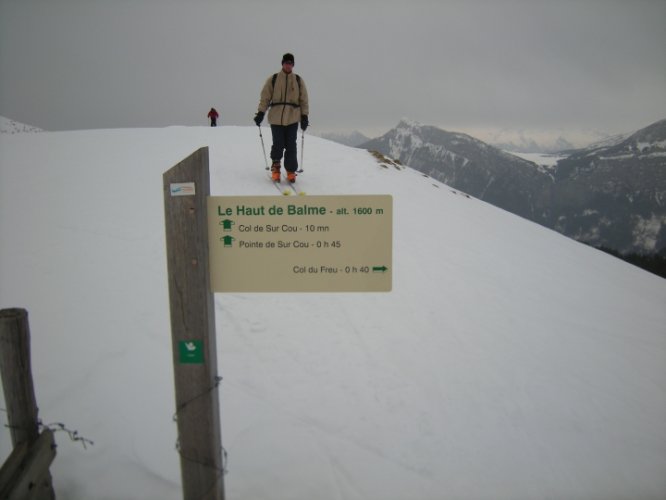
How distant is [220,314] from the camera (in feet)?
16.1

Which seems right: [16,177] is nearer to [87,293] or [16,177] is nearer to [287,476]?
[87,293]

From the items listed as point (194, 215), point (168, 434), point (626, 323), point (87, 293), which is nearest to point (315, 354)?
point (168, 434)

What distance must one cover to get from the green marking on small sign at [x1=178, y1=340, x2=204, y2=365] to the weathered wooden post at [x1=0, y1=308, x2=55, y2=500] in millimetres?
972

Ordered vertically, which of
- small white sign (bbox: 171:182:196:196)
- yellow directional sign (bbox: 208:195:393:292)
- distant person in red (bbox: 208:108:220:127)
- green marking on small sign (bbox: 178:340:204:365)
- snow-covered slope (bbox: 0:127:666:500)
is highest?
distant person in red (bbox: 208:108:220:127)

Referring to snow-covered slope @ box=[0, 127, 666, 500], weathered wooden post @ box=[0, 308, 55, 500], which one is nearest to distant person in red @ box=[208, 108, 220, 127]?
snow-covered slope @ box=[0, 127, 666, 500]

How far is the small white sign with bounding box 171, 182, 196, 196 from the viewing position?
6.97ft

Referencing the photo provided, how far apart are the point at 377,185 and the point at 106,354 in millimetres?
7924

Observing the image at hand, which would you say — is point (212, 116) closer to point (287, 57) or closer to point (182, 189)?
point (287, 57)

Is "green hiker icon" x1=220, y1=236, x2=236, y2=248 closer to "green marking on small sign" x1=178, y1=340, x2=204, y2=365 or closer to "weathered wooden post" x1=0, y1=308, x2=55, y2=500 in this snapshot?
"green marking on small sign" x1=178, y1=340, x2=204, y2=365

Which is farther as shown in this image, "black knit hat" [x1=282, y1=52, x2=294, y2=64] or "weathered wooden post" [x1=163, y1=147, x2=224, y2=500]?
"black knit hat" [x1=282, y1=52, x2=294, y2=64]

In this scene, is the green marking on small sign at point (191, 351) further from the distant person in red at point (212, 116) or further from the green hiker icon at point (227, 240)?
the distant person in red at point (212, 116)

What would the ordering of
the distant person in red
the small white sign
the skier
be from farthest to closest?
the distant person in red → the skier → the small white sign

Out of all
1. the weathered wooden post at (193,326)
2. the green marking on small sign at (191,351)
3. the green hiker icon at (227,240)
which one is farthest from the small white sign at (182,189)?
the green marking on small sign at (191,351)

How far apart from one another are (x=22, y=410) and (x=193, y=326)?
1.25m
